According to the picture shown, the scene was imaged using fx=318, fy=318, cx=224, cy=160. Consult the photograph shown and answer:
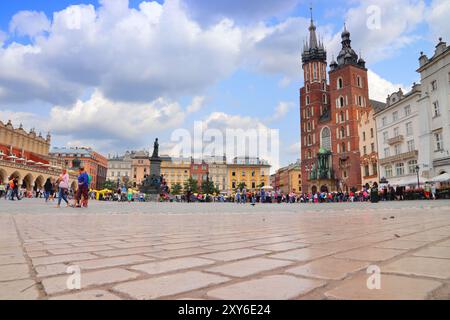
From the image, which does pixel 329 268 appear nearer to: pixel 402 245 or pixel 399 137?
pixel 402 245

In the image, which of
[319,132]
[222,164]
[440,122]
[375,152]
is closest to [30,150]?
[222,164]

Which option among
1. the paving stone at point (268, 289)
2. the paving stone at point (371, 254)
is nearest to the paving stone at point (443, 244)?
the paving stone at point (371, 254)

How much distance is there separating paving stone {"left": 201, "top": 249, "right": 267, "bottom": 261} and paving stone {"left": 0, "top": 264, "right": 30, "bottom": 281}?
1.23 meters

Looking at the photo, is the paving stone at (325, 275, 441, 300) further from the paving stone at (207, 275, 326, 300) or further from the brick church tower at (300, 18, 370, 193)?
the brick church tower at (300, 18, 370, 193)

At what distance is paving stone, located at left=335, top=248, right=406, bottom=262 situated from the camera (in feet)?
7.64

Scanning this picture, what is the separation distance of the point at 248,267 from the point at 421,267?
1053 millimetres

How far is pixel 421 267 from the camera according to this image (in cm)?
194

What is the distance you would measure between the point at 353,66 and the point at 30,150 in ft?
227

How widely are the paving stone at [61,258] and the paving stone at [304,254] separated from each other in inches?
60.0

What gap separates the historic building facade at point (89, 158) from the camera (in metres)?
98.5

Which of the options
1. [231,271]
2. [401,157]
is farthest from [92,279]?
[401,157]

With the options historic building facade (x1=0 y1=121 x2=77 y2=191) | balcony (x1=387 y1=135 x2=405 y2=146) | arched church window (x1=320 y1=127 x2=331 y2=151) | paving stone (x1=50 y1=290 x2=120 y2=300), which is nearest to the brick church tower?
arched church window (x1=320 y1=127 x2=331 y2=151)

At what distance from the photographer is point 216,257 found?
2.52m

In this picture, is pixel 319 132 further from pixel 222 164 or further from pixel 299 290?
pixel 299 290
